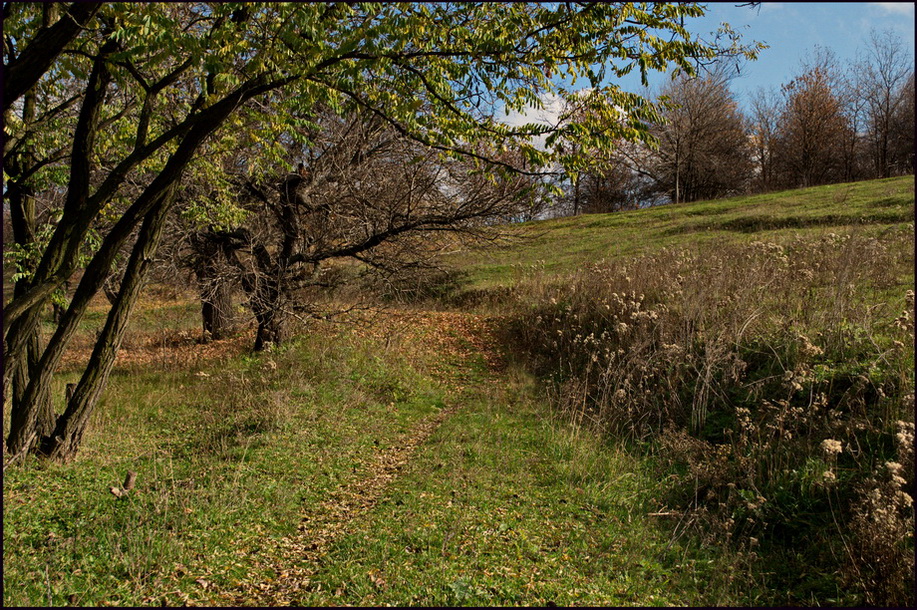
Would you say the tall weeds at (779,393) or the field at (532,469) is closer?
the field at (532,469)

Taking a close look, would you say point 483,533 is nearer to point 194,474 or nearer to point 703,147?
point 194,474

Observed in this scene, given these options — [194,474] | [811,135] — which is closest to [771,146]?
[811,135]

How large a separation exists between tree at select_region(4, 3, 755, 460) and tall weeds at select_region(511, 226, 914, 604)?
11.6ft

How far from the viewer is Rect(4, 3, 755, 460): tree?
16.9 ft

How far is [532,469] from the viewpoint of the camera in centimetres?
671

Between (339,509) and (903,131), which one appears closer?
(339,509)

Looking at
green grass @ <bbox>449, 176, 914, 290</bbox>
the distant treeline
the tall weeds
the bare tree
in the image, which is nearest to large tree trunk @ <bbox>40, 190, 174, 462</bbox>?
the bare tree

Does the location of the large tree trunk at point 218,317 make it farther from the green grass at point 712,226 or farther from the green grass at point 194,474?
the green grass at point 712,226

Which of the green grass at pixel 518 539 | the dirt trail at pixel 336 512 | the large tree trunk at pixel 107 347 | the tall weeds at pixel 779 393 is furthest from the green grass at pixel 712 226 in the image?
the large tree trunk at pixel 107 347

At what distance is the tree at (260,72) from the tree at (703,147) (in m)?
32.6

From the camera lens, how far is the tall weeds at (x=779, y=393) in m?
4.91

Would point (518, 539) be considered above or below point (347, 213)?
below

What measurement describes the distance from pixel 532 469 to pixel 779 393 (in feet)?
10.7

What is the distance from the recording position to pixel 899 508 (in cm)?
471
